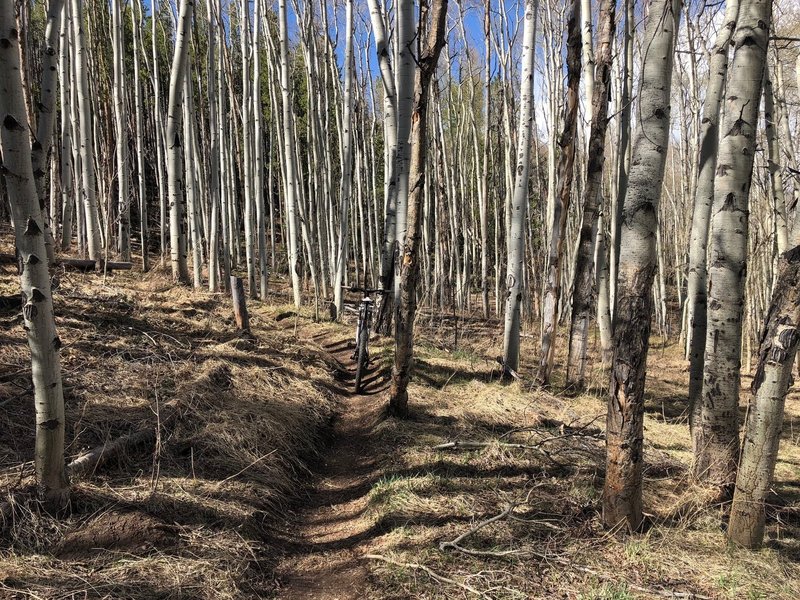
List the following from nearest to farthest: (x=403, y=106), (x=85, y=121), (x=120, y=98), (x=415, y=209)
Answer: (x=415, y=209)
(x=403, y=106)
(x=85, y=121)
(x=120, y=98)

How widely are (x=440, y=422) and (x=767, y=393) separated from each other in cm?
280

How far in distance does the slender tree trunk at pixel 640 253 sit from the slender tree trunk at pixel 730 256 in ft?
2.13

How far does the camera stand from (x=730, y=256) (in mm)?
3426

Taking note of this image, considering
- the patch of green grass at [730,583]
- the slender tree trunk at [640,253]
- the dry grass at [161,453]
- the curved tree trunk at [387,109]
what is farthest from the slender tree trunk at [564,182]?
the patch of green grass at [730,583]

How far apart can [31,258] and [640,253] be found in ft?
10.1

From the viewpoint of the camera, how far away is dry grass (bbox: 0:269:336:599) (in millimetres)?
2547

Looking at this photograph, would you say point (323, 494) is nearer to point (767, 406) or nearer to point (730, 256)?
point (767, 406)

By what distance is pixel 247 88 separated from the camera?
10375mm

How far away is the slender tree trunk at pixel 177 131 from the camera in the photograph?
7405 millimetres

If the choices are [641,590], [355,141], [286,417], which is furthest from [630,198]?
[355,141]

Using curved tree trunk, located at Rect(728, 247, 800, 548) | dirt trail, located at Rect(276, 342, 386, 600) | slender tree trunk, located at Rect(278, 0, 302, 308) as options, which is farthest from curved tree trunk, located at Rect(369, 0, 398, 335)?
curved tree trunk, located at Rect(728, 247, 800, 548)

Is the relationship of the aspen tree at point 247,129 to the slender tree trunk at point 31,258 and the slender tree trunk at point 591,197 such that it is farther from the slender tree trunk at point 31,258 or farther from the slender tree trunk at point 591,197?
the slender tree trunk at point 31,258

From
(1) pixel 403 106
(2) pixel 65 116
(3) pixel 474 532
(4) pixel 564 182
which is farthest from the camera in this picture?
(2) pixel 65 116

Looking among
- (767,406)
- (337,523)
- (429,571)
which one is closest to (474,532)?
(429,571)
